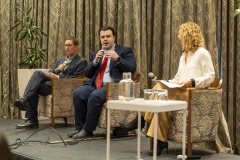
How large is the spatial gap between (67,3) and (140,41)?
1509mm

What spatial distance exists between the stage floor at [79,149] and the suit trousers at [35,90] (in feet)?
1.11

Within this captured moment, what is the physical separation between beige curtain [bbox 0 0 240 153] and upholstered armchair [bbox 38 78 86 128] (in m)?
0.80

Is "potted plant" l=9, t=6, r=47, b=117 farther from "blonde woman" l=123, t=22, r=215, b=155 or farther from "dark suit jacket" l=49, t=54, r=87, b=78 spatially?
"blonde woman" l=123, t=22, r=215, b=155

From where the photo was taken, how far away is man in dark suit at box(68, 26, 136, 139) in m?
4.24

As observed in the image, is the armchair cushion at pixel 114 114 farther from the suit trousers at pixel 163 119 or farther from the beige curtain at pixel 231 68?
the beige curtain at pixel 231 68

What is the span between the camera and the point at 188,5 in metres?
4.61

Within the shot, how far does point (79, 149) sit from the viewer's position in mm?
3766

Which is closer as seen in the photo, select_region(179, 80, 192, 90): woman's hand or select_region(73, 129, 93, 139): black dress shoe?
select_region(179, 80, 192, 90): woman's hand

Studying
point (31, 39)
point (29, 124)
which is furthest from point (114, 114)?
point (31, 39)

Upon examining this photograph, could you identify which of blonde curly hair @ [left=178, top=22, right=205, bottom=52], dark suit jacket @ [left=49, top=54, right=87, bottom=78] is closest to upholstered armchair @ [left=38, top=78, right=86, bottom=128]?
dark suit jacket @ [left=49, top=54, right=87, bottom=78]

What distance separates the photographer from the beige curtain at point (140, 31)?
4.30m

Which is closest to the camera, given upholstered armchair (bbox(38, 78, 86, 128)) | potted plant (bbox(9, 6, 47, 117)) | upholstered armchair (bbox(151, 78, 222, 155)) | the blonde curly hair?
upholstered armchair (bbox(151, 78, 222, 155))

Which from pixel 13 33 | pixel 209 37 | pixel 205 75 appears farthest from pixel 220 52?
pixel 13 33

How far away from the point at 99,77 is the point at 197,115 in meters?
1.33
